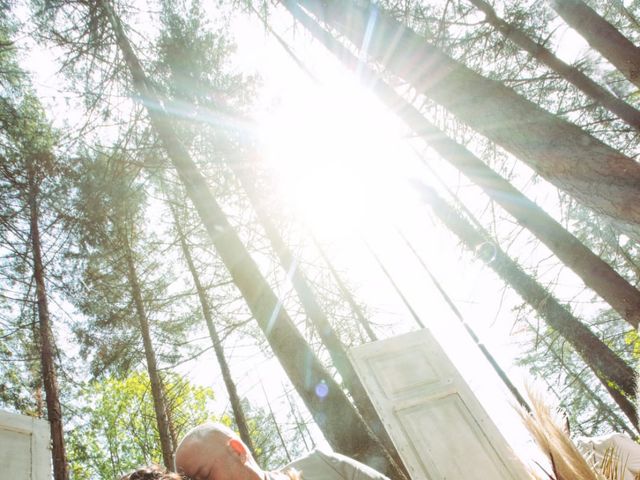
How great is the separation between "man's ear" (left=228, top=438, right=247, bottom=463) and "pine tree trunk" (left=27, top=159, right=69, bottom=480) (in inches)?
224

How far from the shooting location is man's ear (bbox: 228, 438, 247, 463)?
6.52 feet

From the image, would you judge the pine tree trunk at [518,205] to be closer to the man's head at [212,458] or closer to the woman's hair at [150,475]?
the man's head at [212,458]

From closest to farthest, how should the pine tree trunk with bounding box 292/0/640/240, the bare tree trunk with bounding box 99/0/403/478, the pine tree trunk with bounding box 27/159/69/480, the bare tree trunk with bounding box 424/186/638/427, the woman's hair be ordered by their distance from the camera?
the woman's hair
the pine tree trunk with bounding box 292/0/640/240
the bare tree trunk with bounding box 99/0/403/478
the bare tree trunk with bounding box 424/186/638/427
the pine tree trunk with bounding box 27/159/69/480

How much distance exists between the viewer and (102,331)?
25.1 feet

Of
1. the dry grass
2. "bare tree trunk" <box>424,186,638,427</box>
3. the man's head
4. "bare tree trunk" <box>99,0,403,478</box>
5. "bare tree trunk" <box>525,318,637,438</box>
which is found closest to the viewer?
the dry grass

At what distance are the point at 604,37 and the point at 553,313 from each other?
12.4ft

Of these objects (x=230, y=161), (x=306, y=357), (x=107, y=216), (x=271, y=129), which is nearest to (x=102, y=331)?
(x=107, y=216)

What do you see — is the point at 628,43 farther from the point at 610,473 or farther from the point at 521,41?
the point at 610,473

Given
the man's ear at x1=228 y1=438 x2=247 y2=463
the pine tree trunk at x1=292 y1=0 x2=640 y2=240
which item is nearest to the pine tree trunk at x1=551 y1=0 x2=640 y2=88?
the pine tree trunk at x1=292 y1=0 x2=640 y2=240

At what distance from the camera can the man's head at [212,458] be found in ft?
6.25

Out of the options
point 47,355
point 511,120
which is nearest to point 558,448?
point 511,120

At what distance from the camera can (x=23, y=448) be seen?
250 cm

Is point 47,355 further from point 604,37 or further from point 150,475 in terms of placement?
point 604,37

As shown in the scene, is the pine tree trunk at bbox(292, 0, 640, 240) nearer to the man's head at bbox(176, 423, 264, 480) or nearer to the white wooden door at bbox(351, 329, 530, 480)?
the white wooden door at bbox(351, 329, 530, 480)
